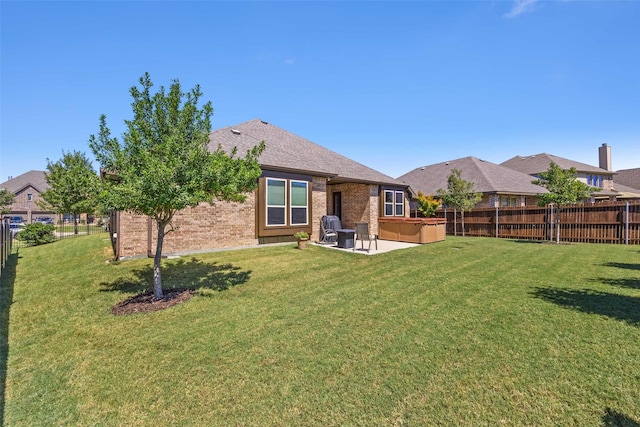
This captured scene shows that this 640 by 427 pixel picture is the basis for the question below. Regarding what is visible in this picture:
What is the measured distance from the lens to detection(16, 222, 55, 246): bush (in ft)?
52.5

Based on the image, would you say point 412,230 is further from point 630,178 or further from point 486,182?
point 630,178

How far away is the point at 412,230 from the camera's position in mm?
14039

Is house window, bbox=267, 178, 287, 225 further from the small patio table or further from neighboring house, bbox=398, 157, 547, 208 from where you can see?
neighboring house, bbox=398, 157, 547, 208

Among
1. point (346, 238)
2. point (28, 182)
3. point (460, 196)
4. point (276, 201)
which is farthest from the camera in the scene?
point (28, 182)

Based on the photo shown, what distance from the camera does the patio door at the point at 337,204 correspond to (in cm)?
1767

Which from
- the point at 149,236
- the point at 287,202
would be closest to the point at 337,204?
the point at 287,202

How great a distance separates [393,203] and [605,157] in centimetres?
4028

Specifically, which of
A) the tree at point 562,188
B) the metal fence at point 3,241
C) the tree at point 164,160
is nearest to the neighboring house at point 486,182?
the tree at point 562,188

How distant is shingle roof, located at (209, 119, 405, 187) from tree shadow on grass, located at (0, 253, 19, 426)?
740cm

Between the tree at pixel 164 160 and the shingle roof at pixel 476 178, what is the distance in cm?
2219

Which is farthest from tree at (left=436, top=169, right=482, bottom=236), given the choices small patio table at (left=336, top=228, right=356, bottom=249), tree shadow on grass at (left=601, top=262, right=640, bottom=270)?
small patio table at (left=336, top=228, right=356, bottom=249)

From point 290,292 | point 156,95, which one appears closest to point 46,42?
point 156,95

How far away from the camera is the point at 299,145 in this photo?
1642cm

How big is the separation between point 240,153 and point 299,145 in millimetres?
4962
